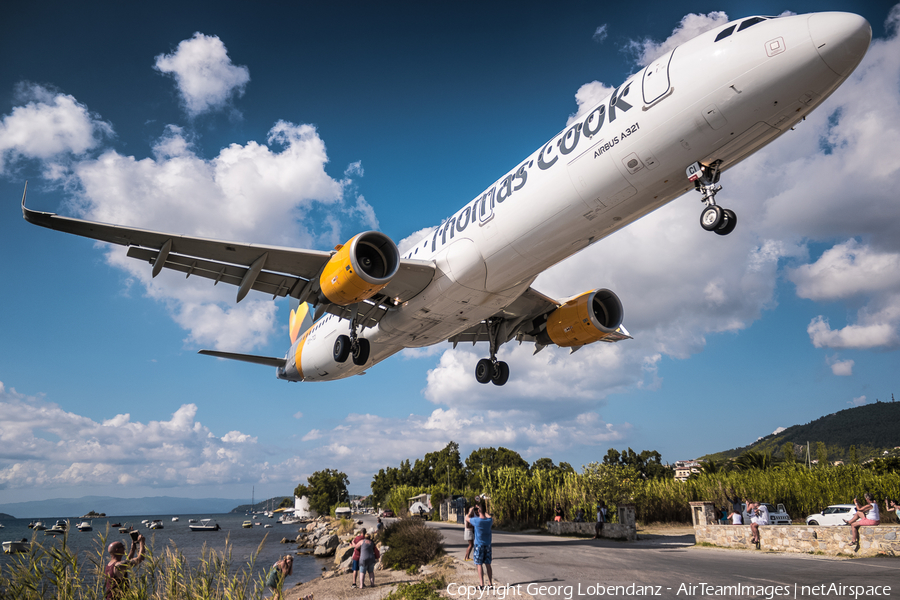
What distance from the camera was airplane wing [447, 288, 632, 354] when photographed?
19.0 meters

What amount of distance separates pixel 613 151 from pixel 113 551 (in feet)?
37.2

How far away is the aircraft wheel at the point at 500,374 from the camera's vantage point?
66.4 feet

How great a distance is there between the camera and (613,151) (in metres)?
10.6

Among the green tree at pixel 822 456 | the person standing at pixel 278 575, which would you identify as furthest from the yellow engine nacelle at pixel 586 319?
the green tree at pixel 822 456

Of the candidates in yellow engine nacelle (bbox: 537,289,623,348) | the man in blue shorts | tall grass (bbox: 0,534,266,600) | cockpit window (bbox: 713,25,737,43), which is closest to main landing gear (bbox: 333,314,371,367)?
yellow engine nacelle (bbox: 537,289,623,348)

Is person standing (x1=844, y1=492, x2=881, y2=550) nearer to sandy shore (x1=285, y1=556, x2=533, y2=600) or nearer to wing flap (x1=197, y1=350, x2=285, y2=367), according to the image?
sandy shore (x1=285, y1=556, x2=533, y2=600)

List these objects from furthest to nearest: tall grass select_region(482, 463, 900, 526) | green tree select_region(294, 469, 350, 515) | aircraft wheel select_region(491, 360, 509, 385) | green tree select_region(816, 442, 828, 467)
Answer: green tree select_region(294, 469, 350, 515) < green tree select_region(816, 442, 828, 467) < tall grass select_region(482, 463, 900, 526) < aircraft wheel select_region(491, 360, 509, 385)

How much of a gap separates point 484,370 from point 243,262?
9.91m

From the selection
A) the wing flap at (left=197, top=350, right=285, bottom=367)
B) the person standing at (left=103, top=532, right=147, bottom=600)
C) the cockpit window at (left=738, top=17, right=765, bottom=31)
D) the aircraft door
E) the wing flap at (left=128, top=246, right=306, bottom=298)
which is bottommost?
the person standing at (left=103, top=532, right=147, bottom=600)

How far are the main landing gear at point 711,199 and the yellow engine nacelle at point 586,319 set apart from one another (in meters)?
8.34

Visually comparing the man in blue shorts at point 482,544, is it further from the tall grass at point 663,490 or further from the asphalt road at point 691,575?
the tall grass at point 663,490

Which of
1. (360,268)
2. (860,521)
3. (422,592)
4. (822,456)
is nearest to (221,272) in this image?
(360,268)

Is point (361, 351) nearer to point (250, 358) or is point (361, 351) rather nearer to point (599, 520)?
point (250, 358)

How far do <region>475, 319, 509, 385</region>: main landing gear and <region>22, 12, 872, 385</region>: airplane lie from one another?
0.18 feet
